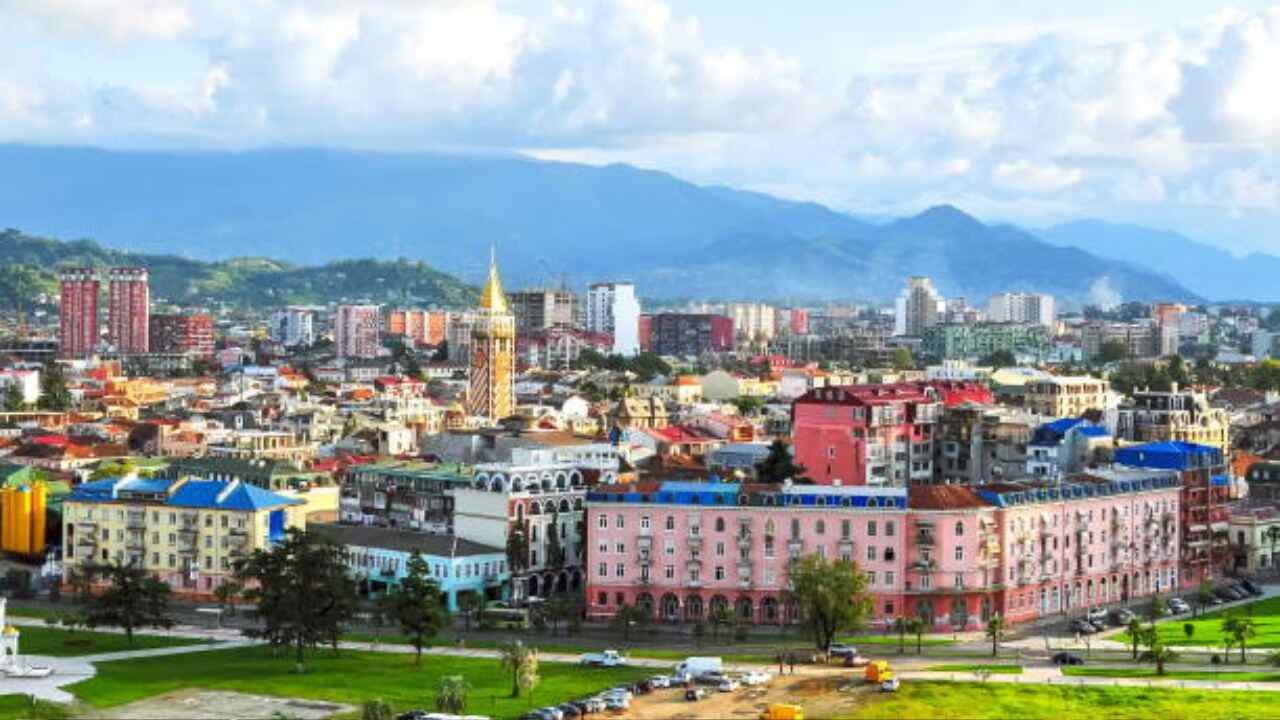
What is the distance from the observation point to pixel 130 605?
57062mm

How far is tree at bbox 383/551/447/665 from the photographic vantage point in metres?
53.4

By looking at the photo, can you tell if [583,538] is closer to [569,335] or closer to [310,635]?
[310,635]

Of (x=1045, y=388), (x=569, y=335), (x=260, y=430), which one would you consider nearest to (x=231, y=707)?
(x=260, y=430)

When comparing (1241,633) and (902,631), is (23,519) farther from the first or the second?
(1241,633)

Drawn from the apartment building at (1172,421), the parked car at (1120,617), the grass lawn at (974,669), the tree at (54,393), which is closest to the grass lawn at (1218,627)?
the parked car at (1120,617)

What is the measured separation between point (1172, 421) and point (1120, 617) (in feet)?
74.7

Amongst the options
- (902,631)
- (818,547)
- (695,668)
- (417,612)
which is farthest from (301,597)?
(902,631)

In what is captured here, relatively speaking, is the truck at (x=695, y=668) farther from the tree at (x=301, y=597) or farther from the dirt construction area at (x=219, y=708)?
the tree at (x=301, y=597)

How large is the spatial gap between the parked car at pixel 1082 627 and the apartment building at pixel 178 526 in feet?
82.6

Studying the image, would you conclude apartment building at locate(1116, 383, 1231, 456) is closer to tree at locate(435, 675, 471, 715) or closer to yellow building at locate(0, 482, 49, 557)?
yellow building at locate(0, 482, 49, 557)

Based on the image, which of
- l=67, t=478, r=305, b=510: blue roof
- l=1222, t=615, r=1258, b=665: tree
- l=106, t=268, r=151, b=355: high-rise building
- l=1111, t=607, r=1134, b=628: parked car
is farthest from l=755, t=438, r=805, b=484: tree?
l=106, t=268, r=151, b=355: high-rise building

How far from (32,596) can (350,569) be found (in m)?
10.5

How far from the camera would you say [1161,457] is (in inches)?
2825

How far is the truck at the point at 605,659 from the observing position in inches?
2064
